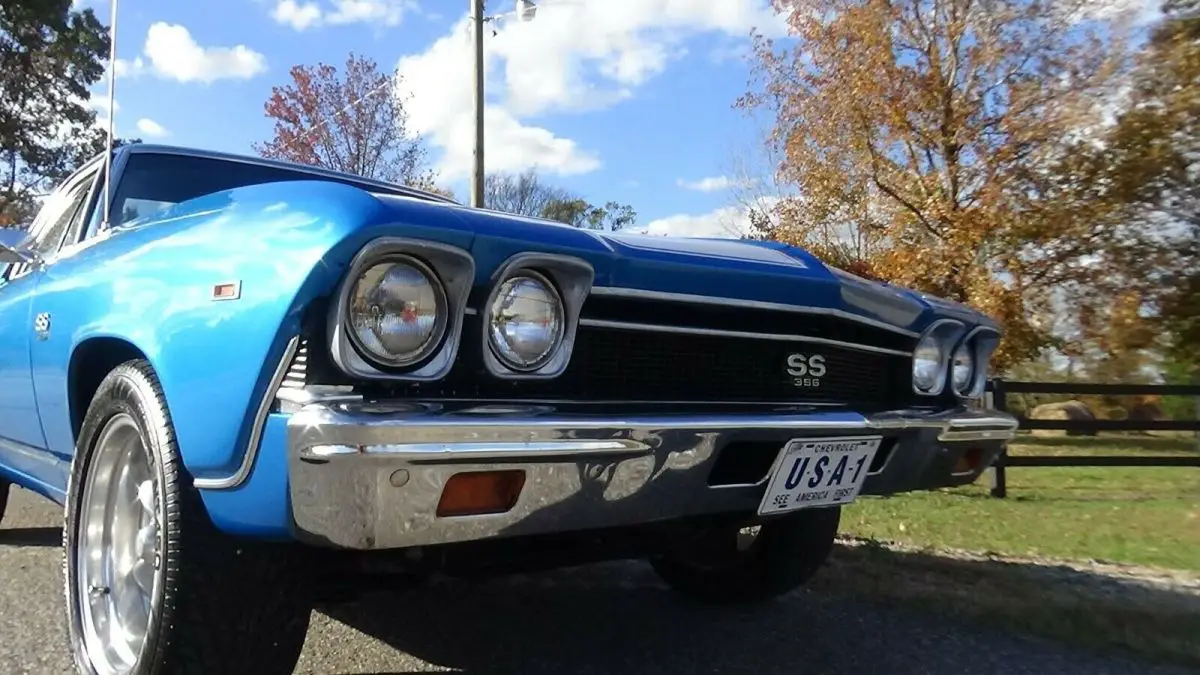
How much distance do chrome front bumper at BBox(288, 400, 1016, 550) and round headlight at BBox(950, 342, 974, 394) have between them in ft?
2.40

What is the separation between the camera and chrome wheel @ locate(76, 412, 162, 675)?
244cm

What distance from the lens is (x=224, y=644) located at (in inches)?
80.4

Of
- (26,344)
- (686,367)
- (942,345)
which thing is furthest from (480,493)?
(26,344)

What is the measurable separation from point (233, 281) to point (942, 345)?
2099mm

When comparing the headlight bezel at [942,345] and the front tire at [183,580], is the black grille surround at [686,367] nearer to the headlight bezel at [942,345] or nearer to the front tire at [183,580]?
the headlight bezel at [942,345]

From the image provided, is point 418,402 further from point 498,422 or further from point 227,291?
point 227,291

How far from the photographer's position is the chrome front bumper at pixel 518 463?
1751 millimetres

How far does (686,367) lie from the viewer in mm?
2479

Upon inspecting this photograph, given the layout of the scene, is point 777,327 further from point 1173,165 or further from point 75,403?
point 1173,165

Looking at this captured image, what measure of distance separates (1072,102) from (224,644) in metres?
11.5

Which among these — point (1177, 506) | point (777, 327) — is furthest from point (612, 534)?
point (1177, 506)

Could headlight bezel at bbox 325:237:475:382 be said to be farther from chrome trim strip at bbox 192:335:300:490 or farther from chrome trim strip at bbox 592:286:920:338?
chrome trim strip at bbox 592:286:920:338

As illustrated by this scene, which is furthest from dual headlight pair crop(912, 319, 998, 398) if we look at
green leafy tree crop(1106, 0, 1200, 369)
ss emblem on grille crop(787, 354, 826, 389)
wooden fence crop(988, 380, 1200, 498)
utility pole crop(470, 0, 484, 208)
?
utility pole crop(470, 0, 484, 208)

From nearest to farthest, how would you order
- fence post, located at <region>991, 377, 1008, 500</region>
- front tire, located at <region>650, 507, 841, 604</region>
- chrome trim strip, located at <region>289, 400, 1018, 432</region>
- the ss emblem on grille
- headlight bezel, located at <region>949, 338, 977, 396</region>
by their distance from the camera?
chrome trim strip, located at <region>289, 400, 1018, 432</region>, the ss emblem on grille, headlight bezel, located at <region>949, 338, 977, 396</region>, front tire, located at <region>650, 507, 841, 604</region>, fence post, located at <region>991, 377, 1008, 500</region>
